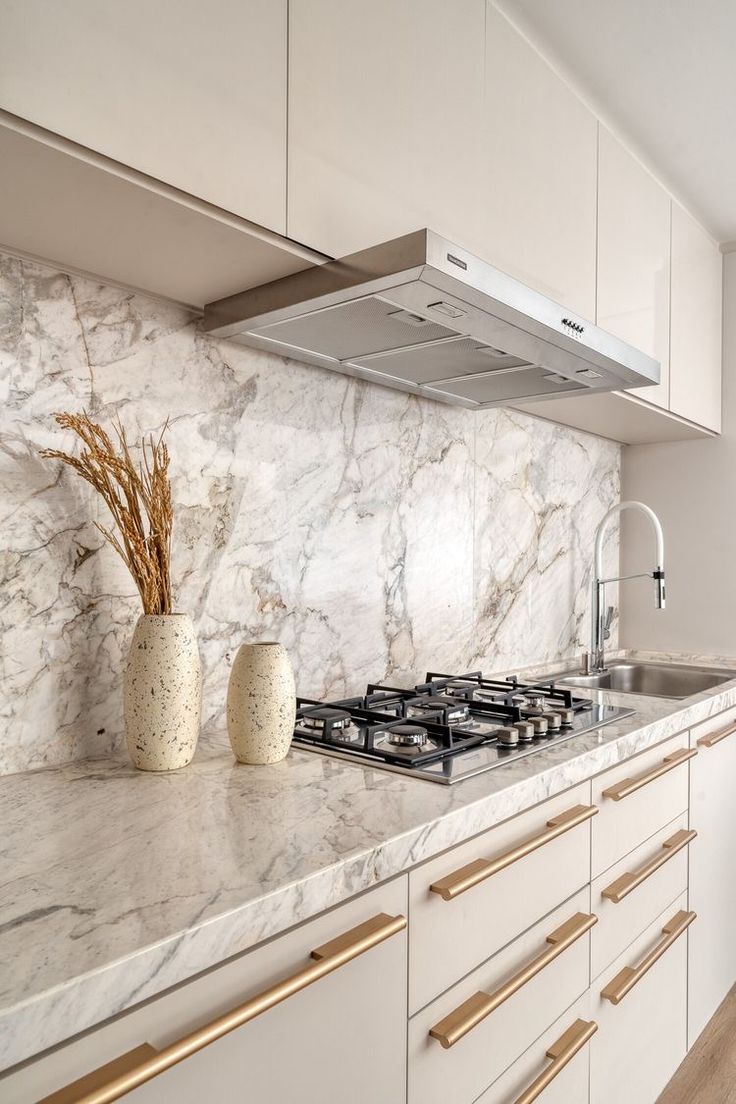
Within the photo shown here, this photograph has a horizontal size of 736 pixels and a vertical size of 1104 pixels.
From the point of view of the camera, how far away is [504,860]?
1.15 meters

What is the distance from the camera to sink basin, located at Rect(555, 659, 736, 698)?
8.70ft

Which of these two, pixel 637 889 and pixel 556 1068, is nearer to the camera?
pixel 556 1068

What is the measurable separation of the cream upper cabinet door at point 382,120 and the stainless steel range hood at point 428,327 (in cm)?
10

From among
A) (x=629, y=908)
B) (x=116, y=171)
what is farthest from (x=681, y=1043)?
(x=116, y=171)

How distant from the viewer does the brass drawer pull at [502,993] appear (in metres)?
1.05

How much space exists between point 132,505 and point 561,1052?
1171 millimetres

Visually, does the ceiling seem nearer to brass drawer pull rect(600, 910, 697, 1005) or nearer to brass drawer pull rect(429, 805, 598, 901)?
brass drawer pull rect(429, 805, 598, 901)

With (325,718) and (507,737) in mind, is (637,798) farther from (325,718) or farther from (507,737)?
(325,718)

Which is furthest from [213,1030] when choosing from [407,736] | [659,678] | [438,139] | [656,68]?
[659,678]

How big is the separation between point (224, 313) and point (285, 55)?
0.43m

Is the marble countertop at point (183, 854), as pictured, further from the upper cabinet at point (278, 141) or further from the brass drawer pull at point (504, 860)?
the upper cabinet at point (278, 141)

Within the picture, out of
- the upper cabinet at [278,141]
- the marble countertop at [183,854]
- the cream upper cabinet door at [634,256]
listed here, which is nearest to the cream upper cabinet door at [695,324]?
the cream upper cabinet door at [634,256]

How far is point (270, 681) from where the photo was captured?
49.7 inches

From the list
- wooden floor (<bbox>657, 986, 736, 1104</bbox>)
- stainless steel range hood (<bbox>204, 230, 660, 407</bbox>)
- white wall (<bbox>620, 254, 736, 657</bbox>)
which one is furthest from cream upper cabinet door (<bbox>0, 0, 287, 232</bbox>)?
white wall (<bbox>620, 254, 736, 657</bbox>)
